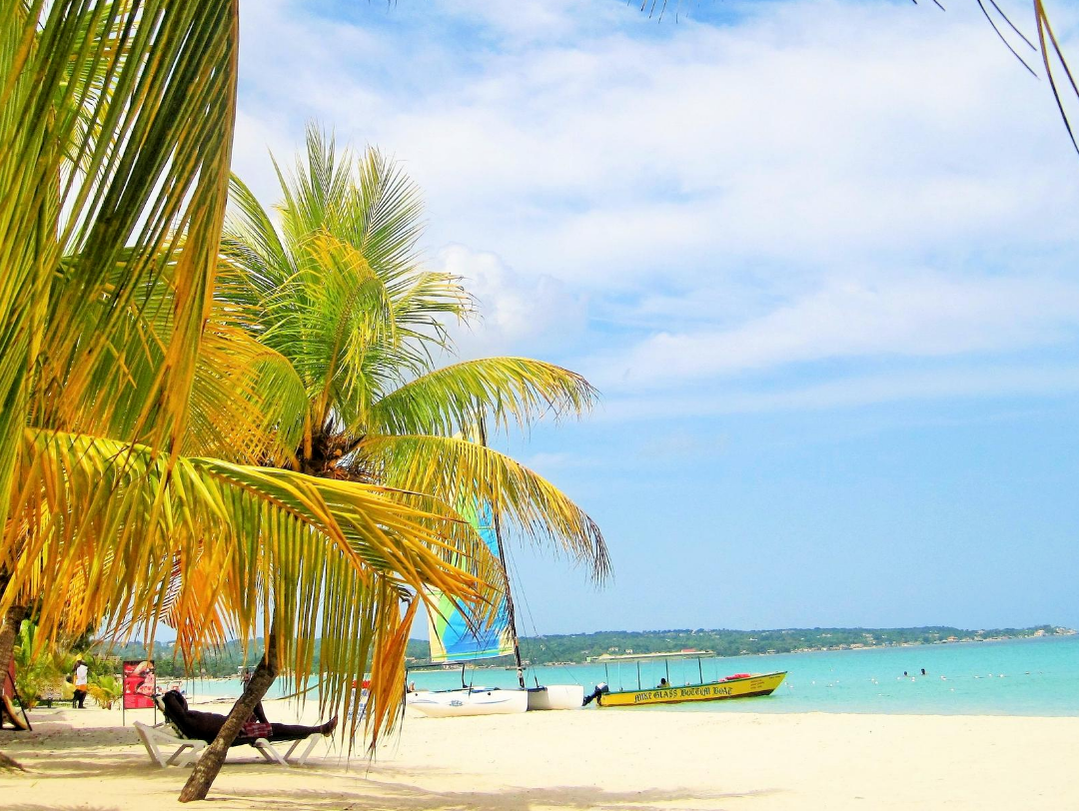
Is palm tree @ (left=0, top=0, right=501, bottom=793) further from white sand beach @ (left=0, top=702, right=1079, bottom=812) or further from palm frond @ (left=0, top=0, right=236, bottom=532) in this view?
white sand beach @ (left=0, top=702, right=1079, bottom=812)

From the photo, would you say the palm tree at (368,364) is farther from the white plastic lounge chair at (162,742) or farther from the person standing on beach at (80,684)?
the person standing on beach at (80,684)

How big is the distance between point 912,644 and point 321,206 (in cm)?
18122

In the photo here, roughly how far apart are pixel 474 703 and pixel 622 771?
14585mm

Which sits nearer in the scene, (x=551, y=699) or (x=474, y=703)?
(x=474, y=703)

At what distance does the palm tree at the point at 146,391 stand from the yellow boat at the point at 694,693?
27.8 metres

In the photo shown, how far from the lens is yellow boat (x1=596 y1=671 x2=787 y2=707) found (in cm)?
3206

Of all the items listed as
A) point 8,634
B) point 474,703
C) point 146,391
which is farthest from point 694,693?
point 146,391

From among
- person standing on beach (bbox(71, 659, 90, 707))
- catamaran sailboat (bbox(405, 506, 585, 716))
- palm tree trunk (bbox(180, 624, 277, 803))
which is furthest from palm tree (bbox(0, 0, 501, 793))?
person standing on beach (bbox(71, 659, 90, 707))

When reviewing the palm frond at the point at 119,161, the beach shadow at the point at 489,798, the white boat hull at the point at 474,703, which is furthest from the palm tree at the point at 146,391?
the white boat hull at the point at 474,703

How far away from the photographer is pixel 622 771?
38.4 feet

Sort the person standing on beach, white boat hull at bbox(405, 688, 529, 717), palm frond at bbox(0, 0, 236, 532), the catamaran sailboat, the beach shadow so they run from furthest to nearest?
white boat hull at bbox(405, 688, 529, 717)
the catamaran sailboat
the person standing on beach
the beach shadow
palm frond at bbox(0, 0, 236, 532)

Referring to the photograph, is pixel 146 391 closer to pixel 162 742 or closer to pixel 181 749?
pixel 162 742

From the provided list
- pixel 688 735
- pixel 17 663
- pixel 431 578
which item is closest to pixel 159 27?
pixel 431 578

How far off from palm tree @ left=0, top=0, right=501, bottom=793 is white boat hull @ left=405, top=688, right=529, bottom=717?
20379mm
